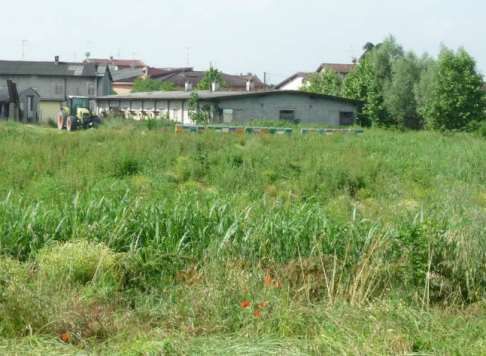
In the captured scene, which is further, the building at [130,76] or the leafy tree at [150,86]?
the building at [130,76]

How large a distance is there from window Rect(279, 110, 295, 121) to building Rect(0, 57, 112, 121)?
27.7 meters

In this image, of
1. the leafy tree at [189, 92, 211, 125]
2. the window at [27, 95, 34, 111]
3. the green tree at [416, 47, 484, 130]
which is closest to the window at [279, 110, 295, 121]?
the leafy tree at [189, 92, 211, 125]

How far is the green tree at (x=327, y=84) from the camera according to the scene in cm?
6675

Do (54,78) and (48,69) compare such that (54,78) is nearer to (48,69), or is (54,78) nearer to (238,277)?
(48,69)

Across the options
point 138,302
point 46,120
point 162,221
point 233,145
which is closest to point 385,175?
point 233,145

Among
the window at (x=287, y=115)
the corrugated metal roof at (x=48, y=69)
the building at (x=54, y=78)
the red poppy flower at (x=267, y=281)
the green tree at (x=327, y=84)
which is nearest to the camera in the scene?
the red poppy flower at (x=267, y=281)

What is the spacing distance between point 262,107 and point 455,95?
37.5 ft

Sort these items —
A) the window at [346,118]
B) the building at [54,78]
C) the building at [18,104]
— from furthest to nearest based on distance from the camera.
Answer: the building at [54,78] < the building at [18,104] < the window at [346,118]

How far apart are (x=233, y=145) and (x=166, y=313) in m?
17.8

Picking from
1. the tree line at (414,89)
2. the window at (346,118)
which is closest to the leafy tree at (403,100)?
the tree line at (414,89)

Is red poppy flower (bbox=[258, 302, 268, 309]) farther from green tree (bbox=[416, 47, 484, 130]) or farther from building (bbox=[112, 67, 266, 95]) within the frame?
building (bbox=[112, 67, 266, 95])

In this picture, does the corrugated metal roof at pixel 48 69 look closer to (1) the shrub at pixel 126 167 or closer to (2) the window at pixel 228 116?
(2) the window at pixel 228 116

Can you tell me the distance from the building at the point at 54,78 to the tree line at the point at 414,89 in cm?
2100

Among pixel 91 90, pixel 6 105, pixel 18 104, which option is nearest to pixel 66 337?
pixel 6 105
